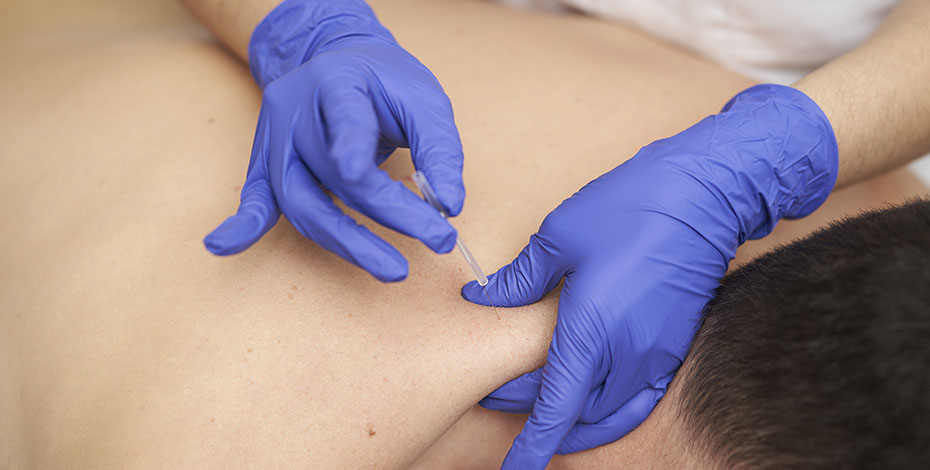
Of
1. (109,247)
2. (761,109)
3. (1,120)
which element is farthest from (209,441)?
(761,109)

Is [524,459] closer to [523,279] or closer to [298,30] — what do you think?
[523,279]

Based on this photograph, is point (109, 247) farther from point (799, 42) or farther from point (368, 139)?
point (799, 42)

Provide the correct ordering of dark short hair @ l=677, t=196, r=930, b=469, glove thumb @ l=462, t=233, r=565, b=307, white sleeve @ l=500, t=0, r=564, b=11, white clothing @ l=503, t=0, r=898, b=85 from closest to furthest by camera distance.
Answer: dark short hair @ l=677, t=196, r=930, b=469, glove thumb @ l=462, t=233, r=565, b=307, white clothing @ l=503, t=0, r=898, b=85, white sleeve @ l=500, t=0, r=564, b=11

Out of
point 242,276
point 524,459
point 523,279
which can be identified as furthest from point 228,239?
point 524,459

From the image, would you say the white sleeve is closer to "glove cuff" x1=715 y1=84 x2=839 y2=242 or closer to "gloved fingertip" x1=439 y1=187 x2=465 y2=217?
"glove cuff" x1=715 y1=84 x2=839 y2=242

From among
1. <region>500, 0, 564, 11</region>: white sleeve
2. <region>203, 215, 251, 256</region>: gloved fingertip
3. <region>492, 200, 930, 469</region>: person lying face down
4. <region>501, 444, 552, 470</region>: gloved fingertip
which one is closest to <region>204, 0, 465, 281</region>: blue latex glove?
<region>203, 215, 251, 256</region>: gloved fingertip

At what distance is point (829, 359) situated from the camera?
72 centimetres

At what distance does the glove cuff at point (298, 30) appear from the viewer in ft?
4.28

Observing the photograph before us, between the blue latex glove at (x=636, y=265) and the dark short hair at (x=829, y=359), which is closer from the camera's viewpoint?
the dark short hair at (x=829, y=359)

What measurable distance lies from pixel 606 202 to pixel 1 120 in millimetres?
1364

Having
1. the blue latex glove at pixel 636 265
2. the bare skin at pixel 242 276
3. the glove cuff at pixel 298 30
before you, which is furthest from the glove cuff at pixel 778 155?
the glove cuff at pixel 298 30

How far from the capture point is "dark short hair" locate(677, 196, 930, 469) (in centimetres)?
66

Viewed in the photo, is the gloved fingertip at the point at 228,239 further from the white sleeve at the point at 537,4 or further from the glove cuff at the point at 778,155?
the white sleeve at the point at 537,4

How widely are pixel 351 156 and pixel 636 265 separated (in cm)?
50
